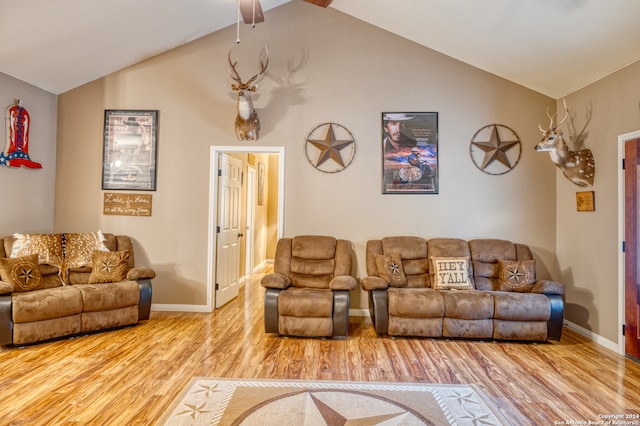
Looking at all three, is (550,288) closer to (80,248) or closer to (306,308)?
(306,308)

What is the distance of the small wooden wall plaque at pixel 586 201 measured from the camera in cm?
369

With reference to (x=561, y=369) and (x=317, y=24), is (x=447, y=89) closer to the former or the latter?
(x=317, y=24)

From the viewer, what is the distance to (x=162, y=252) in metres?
4.50

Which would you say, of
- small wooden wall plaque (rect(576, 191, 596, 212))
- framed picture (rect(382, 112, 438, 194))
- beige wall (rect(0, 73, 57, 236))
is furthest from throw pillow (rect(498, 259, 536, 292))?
beige wall (rect(0, 73, 57, 236))

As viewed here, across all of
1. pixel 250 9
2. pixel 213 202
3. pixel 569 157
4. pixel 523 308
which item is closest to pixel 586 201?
pixel 569 157

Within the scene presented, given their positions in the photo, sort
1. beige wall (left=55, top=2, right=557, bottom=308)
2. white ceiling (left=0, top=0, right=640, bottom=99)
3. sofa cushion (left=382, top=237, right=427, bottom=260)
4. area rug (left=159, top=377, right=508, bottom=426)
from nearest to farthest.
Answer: area rug (left=159, top=377, right=508, bottom=426), white ceiling (left=0, top=0, right=640, bottom=99), sofa cushion (left=382, top=237, right=427, bottom=260), beige wall (left=55, top=2, right=557, bottom=308)

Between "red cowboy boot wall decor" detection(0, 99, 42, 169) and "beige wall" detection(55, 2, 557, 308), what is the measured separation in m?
0.49

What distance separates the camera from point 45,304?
128 inches

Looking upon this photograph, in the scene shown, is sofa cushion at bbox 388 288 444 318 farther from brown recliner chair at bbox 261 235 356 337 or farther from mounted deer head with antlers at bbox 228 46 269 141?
mounted deer head with antlers at bbox 228 46 269 141

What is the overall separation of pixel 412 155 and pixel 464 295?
1813 mm

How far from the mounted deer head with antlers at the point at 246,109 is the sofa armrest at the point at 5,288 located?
8.98ft

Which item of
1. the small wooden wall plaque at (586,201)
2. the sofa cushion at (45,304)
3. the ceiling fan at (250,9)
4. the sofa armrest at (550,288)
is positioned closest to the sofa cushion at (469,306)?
the sofa armrest at (550,288)

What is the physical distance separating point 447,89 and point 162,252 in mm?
4209

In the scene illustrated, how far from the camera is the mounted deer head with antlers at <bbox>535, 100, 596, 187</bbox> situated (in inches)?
145
